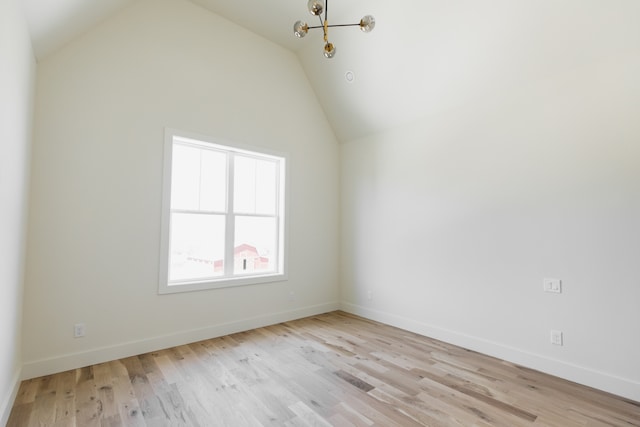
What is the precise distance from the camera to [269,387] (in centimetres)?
246

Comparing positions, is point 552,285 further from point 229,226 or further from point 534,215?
point 229,226

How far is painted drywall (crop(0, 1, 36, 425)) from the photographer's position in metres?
1.77

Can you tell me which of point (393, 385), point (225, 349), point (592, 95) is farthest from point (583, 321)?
point (225, 349)

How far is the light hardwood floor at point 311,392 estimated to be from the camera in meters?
2.06

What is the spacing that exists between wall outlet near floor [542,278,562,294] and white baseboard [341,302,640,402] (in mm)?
612

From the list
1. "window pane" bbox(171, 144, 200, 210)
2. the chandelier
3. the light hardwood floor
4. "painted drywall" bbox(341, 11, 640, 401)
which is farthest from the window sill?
the chandelier

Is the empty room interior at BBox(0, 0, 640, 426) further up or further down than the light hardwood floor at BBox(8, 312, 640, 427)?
further up

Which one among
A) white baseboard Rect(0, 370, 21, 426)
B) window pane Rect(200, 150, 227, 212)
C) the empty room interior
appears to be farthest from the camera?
window pane Rect(200, 150, 227, 212)

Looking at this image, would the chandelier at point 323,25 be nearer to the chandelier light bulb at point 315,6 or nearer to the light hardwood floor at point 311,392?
the chandelier light bulb at point 315,6

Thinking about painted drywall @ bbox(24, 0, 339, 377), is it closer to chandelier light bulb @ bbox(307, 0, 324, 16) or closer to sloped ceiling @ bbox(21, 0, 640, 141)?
sloped ceiling @ bbox(21, 0, 640, 141)

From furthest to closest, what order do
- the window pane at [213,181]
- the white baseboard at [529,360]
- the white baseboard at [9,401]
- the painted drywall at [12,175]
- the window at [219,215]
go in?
the window pane at [213,181] → the window at [219,215] → the white baseboard at [529,360] → the white baseboard at [9,401] → the painted drywall at [12,175]

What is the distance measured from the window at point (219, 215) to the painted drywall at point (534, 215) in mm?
1653

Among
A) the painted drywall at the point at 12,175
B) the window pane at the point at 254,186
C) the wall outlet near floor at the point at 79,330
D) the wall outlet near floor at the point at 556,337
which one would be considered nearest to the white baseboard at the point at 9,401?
the painted drywall at the point at 12,175

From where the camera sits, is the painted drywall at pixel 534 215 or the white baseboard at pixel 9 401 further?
the painted drywall at pixel 534 215
